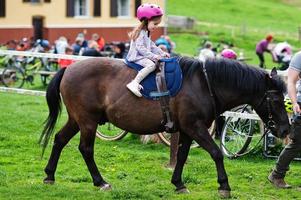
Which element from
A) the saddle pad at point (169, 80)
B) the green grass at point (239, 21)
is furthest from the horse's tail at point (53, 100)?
the green grass at point (239, 21)

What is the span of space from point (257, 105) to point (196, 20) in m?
45.3

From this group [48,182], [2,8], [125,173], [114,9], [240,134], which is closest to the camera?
[48,182]

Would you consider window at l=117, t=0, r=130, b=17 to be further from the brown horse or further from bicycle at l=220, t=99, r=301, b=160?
the brown horse

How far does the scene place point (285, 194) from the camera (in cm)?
961

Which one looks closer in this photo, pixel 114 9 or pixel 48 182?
pixel 48 182

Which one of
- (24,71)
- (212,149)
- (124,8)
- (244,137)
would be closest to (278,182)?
(212,149)

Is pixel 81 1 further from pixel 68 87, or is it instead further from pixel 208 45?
pixel 68 87

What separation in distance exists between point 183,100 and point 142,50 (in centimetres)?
78

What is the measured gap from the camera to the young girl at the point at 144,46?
9344 millimetres

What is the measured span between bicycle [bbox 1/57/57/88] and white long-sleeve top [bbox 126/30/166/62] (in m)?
13.6

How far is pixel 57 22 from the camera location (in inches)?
1747

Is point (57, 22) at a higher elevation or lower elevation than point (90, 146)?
lower

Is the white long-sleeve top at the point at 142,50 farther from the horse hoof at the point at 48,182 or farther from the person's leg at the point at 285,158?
the person's leg at the point at 285,158

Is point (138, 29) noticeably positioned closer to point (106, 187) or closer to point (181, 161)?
point (181, 161)
